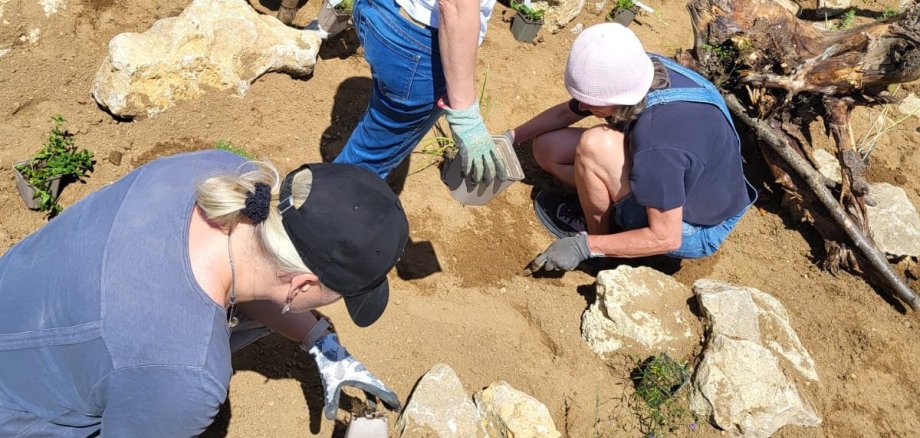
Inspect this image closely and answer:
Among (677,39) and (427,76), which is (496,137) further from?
(677,39)

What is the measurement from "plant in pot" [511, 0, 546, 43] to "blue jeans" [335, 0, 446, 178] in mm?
1967

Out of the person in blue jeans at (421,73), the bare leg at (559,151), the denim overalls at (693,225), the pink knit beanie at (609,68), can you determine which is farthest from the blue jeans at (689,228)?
the person in blue jeans at (421,73)

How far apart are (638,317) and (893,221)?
1984 mm

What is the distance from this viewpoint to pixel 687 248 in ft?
10.3

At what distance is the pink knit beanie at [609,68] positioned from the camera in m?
2.42

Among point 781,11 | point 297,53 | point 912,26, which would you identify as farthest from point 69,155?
point 912,26

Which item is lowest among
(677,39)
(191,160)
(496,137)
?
(677,39)

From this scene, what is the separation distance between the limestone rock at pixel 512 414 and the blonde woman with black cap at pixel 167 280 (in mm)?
1156

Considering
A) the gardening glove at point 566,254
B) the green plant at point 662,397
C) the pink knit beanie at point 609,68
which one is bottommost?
the green plant at point 662,397

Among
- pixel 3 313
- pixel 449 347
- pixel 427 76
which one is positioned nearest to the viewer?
pixel 3 313

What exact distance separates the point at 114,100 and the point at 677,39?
12.9ft

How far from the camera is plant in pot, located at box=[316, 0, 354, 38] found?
11.9ft

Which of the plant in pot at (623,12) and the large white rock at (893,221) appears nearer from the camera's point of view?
the large white rock at (893,221)

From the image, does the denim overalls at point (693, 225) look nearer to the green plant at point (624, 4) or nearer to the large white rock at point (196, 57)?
the large white rock at point (196, 57)
